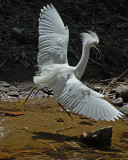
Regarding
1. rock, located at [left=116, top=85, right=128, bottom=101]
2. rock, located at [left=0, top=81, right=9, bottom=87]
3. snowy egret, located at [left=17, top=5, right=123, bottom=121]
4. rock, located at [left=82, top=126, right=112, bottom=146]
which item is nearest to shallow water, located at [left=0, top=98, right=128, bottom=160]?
rock, located at [left=82, top=126, right=112, bottom=146]

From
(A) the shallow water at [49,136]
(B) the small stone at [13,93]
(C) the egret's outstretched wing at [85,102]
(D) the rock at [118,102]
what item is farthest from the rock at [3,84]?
(C) the egret's outstretched wing at [85,102]

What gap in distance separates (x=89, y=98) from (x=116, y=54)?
10.7ft

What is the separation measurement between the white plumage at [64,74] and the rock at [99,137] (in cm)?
28

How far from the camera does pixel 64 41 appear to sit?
4.45m

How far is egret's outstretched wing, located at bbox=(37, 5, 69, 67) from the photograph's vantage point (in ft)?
14.1

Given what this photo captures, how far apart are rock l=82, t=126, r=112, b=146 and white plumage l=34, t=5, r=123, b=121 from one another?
0.93 ft

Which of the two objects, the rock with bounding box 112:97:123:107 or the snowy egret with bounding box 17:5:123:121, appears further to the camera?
the rock with bounding box 112:97:123:107

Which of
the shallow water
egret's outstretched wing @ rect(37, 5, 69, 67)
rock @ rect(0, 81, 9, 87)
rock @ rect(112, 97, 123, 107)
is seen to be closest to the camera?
the shallow water

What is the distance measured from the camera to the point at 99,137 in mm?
3389

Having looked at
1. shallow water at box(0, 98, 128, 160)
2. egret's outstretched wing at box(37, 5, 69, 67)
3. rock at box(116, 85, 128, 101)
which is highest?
egret's outstretched wing at box(37, 5, 69, 67)

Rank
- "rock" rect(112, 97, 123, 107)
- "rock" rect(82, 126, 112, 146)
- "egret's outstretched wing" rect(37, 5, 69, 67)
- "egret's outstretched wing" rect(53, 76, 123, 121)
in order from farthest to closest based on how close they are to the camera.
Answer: "rock" rect(112, 97, 123, 107) < "egret's outstretched wing" rect(37, 5, 69, 67) < "rock" rect(82, 126, 112, 146) < "egret's outstretched wing" rect(53, 76, 123, 121)

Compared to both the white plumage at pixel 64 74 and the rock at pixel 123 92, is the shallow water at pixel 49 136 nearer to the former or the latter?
the white plumage at pixel 64 74

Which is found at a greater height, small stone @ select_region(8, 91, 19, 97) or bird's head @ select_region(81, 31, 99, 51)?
bird's head @ select_region(81, 31, 99, 51)

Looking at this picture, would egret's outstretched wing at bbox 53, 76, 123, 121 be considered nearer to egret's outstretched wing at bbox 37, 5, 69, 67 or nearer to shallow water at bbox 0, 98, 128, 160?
shallow water at bbox 0, 98, 128, 160
